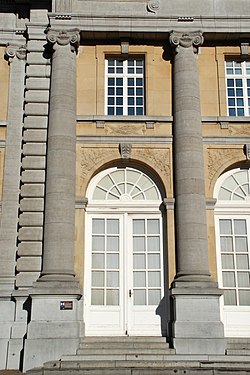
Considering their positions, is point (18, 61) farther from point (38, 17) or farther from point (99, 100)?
point (99, 100)

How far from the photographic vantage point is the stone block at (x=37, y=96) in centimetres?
1435

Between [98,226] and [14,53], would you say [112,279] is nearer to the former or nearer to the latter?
[98,226]

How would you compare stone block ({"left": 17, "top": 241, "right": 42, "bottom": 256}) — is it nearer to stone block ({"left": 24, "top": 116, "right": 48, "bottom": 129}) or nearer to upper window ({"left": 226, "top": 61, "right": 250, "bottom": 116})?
stone block ({"left": 24, "top": 116, "right": 48, "bottom": 129})

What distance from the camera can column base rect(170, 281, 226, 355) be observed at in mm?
12031

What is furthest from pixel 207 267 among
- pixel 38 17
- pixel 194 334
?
pixel 38 17

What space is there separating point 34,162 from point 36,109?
1518 mm

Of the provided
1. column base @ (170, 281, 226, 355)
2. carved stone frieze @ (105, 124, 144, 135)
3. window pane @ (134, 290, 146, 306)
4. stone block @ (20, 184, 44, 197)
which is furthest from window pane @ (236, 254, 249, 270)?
stone block @ (20, 184, 44, 197)

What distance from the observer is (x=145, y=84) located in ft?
48.4

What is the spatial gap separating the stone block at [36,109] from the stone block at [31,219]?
274 centimetres

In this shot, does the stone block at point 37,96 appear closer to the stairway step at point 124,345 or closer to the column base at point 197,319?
the column base at point 197,319

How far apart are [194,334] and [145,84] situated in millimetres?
6799

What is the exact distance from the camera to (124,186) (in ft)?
46.6

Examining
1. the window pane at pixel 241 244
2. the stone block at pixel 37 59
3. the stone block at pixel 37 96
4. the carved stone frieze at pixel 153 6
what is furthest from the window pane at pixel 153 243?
the carved stone frieze at pixel 153 6

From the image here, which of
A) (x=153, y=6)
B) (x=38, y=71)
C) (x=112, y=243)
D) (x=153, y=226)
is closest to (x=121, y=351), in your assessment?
(x=112, y=243)
